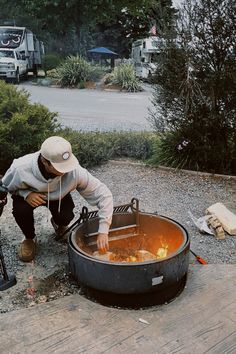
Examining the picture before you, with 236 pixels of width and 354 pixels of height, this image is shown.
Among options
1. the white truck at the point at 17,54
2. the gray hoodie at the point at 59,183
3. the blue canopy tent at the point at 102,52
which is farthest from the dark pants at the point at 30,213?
the blue canopy tent at the point at 102,52

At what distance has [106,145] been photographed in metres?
6.54

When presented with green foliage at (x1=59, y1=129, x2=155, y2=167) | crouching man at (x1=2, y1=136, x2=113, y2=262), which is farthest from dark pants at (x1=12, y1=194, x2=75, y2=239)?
green foliage at (x1=59, y1=129, x2=155, y2=167)

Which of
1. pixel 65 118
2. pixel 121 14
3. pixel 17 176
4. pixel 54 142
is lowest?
pixel 65 118

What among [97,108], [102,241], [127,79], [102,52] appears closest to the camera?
[102,241]

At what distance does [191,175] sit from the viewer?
5.99m

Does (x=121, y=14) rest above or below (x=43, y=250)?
above

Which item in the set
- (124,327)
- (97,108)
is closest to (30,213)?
(124,327)

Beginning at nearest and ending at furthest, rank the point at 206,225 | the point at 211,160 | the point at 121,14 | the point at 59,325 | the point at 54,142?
the point at 59,325
the point at 54,142
the point at 206,225
the point at 211,160
the point at 121,14

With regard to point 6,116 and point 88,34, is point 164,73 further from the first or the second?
point 88,34

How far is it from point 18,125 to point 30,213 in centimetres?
228

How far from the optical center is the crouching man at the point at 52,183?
2998mm

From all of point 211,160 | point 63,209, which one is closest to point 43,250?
point 63,209

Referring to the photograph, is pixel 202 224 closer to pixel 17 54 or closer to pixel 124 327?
pixel 124 327

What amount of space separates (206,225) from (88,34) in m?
30.1
